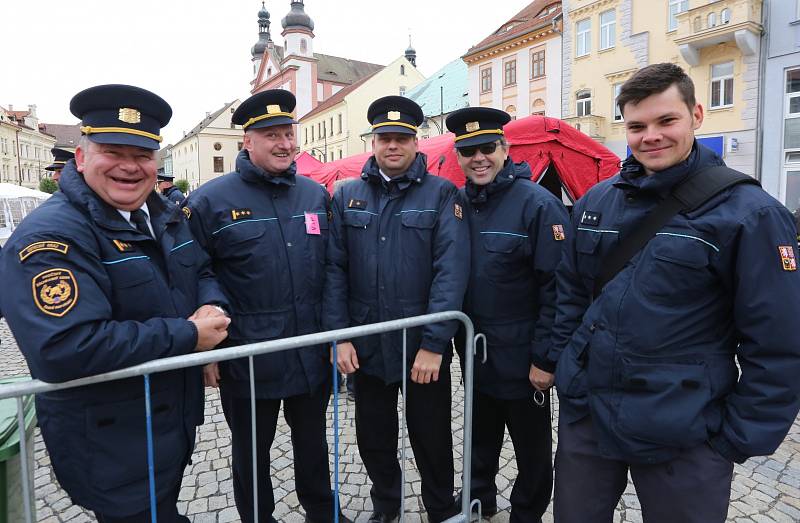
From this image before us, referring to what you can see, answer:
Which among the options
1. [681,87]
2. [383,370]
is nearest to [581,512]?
[383,370]

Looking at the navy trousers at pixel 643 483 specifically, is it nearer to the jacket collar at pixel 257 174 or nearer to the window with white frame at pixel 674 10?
the jacket collar at pixel 257 174

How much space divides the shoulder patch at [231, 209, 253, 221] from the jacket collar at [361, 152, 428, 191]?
2.18ft

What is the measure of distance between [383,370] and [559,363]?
945 millimetres

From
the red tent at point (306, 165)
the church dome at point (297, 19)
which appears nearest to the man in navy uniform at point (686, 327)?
the red tent at point (306, 165)

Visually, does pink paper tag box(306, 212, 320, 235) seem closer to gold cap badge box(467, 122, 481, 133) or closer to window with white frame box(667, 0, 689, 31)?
gold cap badge box(467, 122, 481, 133)

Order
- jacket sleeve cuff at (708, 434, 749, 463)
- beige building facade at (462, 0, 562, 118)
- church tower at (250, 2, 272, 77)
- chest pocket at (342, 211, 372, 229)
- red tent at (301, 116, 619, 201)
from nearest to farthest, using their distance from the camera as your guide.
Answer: jacket sleeve cuff at (708, 434, 749, 463) < chest pocket at (342, 211, 372, 229) < red tent at (301, 116, 619, 201) < beige building facade at (462, 0, 562, 118) < church tower at (250, 2, 272, 77)

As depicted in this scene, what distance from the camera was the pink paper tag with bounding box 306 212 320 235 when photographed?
269 centimetres

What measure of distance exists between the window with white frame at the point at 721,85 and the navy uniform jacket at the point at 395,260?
62.3 ft

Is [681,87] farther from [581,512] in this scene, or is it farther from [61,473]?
[61,473]

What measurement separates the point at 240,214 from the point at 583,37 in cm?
2437

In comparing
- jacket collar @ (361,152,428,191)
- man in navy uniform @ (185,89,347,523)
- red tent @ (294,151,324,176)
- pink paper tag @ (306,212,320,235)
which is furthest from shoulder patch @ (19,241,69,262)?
red tent @ (294,151,324,176)

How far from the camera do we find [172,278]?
6.77 feet

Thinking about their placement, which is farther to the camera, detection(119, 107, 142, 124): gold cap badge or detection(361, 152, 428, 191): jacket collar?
detection(361, 152, 428, 191): jacket collar

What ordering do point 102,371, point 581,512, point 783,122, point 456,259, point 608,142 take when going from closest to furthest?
point 102,371 < point 581,512 < point 456,259 < point 783,122 < point 608,142
